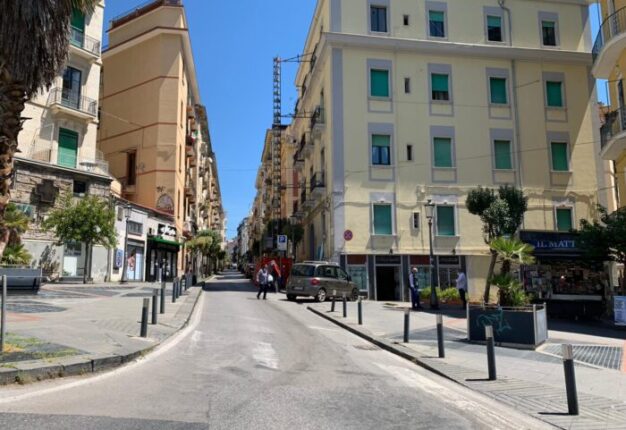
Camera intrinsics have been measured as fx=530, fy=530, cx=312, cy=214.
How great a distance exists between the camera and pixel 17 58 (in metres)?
8.36

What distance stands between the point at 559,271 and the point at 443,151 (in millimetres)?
10898

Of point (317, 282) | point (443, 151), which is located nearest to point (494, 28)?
point (443, 151)

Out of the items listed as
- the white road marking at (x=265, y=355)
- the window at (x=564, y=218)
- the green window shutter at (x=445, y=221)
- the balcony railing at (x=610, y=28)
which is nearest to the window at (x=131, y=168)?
the green window shutter at (x=445, y=221)

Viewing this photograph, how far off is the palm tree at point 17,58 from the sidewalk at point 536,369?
767 centimetres

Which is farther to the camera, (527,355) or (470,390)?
(527,355)

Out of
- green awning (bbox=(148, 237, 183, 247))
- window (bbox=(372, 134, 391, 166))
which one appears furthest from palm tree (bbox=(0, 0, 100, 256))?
green awning (bbox=(148, 237, 183, 247))

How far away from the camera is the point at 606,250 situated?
1753 cm

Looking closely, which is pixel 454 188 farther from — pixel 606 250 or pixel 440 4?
pixel 606 250

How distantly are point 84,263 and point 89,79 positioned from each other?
36.9 ft

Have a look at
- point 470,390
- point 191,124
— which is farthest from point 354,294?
point 191,124

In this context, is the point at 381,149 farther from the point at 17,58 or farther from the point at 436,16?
the point at 17,58

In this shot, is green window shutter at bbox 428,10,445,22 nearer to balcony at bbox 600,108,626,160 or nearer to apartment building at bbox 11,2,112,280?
balcony at bbox 600,108,626,160

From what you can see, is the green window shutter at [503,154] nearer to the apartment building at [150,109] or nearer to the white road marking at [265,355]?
the apartment building at [150,109]

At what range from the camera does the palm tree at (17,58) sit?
822 centimetres
